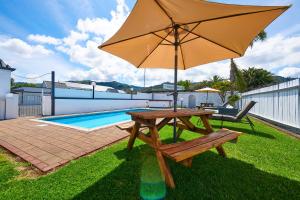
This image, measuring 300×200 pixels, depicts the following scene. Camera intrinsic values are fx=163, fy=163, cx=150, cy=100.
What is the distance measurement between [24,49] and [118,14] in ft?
27.7

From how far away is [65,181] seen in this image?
2293mm

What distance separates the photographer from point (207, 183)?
7.50 ft

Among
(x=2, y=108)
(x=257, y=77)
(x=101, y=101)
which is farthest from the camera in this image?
(x=257, y=77)

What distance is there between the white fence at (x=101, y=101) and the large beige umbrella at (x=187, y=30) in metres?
1.42

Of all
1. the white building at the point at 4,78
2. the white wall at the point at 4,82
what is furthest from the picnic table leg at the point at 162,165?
the white wall at the point at 4,82

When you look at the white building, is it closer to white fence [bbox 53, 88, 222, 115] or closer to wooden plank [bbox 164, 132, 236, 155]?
white fence [bbox 53, 88, 222, 115]

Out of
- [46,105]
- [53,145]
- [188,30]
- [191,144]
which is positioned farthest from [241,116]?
[46,105]

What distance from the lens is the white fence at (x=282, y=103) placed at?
5.56 m

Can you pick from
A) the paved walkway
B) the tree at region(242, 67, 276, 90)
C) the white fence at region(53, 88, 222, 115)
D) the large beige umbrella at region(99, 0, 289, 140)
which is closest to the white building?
the white fence at region(53, 88, 222, 115)

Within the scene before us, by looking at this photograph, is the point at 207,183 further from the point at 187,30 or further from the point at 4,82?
the point at 4,82

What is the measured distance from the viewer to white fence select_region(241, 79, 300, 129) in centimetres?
556

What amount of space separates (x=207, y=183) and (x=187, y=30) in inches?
104

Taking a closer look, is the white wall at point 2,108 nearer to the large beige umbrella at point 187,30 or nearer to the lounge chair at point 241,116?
the large beige umbrella at point 187,30

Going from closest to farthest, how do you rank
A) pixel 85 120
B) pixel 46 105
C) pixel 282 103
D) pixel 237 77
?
pixel 282 103 < pixel 46 105 < pixel 85 120 < pixel 237 77
